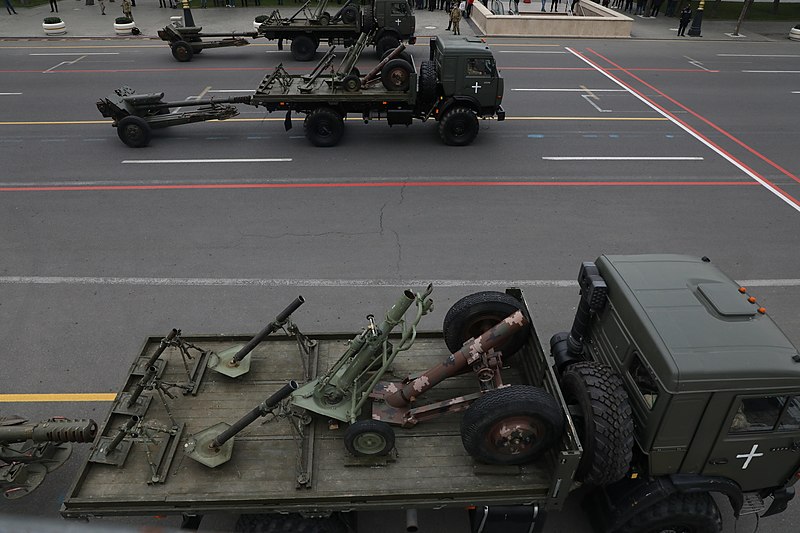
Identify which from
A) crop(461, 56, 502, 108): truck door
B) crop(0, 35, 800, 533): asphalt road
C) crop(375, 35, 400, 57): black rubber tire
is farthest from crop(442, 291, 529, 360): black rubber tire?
crop(375, 35, 400, 57): black rubber tire

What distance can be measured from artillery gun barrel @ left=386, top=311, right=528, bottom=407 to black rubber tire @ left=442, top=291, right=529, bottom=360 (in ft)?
1.42

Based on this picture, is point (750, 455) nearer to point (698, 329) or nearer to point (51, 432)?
point (698, 329)

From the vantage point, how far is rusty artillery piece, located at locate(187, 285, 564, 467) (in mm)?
4805

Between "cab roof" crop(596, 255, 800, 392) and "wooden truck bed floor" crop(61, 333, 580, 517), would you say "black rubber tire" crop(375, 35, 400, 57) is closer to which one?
"cab roof" crop(596, 255, 800, 392)

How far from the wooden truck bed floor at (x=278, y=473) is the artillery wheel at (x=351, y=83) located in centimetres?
980

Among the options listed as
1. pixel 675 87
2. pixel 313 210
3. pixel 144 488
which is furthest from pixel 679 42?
pixel 144 488

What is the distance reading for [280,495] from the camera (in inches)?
187

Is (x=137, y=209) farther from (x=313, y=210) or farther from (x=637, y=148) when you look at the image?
(x=637, y=148)

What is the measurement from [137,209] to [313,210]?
358cm

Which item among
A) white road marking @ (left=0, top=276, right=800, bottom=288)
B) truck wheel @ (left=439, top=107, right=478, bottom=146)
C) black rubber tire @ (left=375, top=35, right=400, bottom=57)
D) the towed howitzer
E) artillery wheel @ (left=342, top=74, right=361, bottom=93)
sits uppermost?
artillery wheel @ (left=342, top=74, right=361, bottom=93)

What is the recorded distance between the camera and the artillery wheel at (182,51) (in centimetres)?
2109

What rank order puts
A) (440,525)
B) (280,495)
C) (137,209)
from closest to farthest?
(280,495)
(440,525)
(137,209)

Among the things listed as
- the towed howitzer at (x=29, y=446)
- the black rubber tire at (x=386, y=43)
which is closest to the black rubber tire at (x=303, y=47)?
the black rubber tire at (x=386, y=43)

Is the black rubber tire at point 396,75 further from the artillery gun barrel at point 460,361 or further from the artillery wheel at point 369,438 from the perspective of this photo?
the artillery wheel at point 369,438
